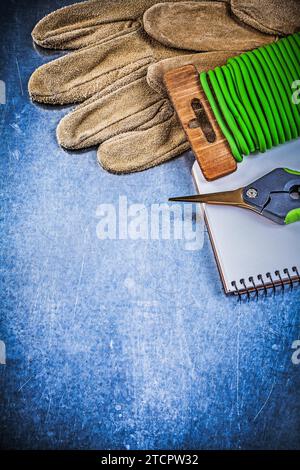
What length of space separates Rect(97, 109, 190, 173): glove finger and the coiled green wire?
94mm

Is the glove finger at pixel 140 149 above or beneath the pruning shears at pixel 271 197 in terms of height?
above

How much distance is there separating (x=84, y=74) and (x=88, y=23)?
98 millimetres

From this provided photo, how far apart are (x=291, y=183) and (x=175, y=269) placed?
0.24 meters

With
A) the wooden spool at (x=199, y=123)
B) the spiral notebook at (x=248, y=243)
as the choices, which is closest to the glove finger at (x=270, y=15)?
the wooden spool at (x=199, y=123)

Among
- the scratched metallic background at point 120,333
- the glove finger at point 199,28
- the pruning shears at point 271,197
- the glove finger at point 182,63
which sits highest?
the glove finger at point 199,28

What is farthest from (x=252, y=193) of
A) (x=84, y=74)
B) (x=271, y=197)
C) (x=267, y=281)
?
(x=84, y=74)

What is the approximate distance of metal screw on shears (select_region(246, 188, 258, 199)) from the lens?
0.98 meters

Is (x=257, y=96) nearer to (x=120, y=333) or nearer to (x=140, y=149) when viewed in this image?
(x=140, y=149)

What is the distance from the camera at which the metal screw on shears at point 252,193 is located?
0.98 metres

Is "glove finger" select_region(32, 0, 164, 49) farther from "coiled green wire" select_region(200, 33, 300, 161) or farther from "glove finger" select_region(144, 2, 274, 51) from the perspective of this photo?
"coiled green wire" select_region(200, 33, 300, 161)

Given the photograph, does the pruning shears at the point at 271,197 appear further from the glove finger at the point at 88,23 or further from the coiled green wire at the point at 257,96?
the glove finger at the point at 88,23

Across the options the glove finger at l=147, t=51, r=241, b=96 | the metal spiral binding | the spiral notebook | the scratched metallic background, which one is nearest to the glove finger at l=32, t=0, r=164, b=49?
the glove finger at l=147, t=51, r=241, b=96

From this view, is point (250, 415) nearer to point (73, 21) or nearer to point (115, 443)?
point (115, 443)
